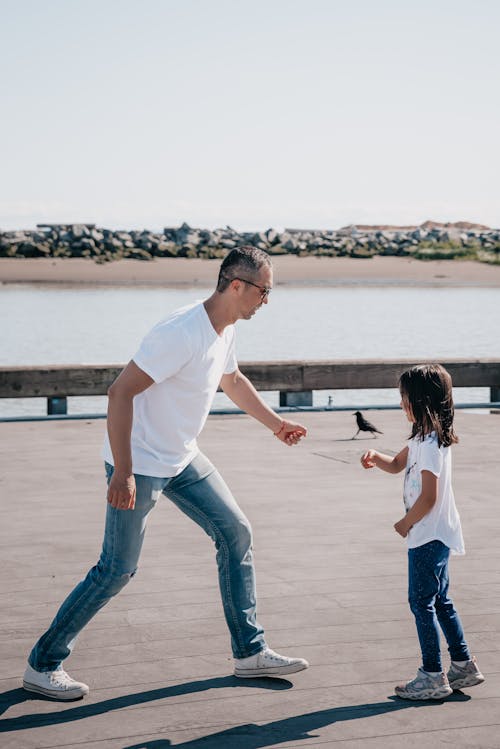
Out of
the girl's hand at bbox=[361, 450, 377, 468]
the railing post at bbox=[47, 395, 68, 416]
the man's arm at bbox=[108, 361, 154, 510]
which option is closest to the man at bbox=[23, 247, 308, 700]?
the man's arm at bbox=[108, 361, 154, 510]

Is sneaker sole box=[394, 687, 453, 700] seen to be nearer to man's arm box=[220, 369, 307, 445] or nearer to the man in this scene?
the man

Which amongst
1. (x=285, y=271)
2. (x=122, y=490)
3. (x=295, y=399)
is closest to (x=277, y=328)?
(x=285, y=271)

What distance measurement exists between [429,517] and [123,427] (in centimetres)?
133

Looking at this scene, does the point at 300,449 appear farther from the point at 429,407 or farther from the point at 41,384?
the point at 429,407

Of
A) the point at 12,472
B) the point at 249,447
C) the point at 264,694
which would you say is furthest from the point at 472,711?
the point at 249,447

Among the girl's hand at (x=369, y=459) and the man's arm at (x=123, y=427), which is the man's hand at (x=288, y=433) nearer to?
the girl's hand at (x=369, y=459)

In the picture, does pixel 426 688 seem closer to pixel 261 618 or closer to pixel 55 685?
pixel 261 618

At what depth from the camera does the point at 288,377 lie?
1370 centimetres

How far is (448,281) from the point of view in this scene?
70.6m

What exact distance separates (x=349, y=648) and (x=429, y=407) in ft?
4.39

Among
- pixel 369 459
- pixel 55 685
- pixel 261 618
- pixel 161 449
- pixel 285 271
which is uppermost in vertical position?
pixel 161 449

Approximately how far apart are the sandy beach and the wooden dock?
177ft

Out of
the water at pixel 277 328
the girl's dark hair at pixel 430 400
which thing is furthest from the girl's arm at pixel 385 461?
the water at pixel 277 328

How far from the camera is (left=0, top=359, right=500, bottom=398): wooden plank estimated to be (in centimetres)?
1293
